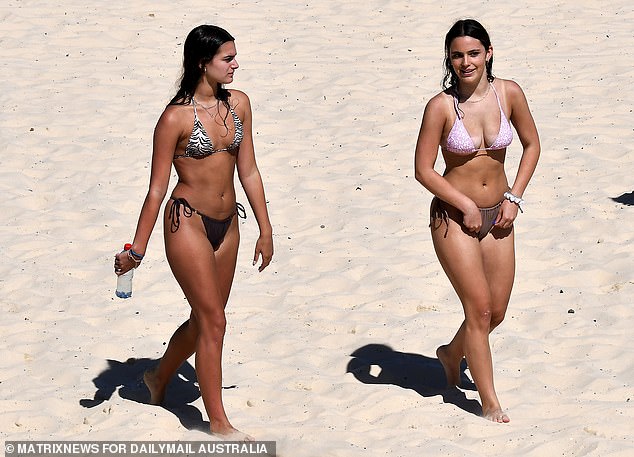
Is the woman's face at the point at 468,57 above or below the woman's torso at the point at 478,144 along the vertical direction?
above

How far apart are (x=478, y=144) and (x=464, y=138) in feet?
0.28

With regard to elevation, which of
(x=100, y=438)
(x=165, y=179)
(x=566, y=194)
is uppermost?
(x=165, y=179)

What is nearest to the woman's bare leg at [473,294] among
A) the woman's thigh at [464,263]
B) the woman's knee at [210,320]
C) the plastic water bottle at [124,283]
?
the woman's thigh at [464,263]

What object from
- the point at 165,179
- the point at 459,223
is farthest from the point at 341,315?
the point at 165,179

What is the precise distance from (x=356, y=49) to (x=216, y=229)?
267 inches

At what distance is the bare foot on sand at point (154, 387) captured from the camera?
630cm

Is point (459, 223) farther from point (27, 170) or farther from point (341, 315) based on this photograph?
point (27, 170)

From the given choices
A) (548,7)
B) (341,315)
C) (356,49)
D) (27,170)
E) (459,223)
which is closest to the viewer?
(459,223)

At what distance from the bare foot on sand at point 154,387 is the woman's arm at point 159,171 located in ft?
2.87

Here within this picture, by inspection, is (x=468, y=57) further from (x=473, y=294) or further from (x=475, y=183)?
(x=473, y=294)

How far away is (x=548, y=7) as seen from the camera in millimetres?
13211

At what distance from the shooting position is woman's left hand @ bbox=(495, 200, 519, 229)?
606 cm

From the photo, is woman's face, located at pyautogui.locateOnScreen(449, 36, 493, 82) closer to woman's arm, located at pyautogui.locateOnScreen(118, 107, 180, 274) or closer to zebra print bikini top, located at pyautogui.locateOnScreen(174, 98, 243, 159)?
zebra print bikini top, located at pyautogui.locateOnScreen(174, 98, 243, 159)

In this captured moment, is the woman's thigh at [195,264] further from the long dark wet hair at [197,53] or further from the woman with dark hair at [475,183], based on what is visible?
the woman with dark hair at [475,183]
